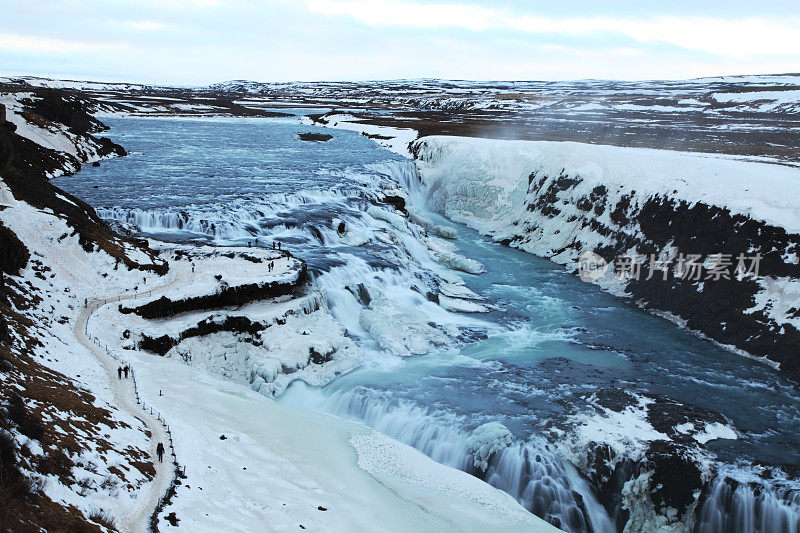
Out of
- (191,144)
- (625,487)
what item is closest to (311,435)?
(625,487)

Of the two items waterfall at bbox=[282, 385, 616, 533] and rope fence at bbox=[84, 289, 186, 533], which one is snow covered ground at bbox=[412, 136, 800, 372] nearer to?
waterfall at bbox=[282, 385, 616, 533]

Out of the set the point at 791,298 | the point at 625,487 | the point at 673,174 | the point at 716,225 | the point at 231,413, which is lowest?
the point at 625,487

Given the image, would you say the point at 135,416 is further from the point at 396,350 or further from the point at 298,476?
the point at 396,350

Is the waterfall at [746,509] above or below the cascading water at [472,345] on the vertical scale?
below

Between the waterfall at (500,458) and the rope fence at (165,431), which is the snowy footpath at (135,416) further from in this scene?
the waterfall at (500,458)

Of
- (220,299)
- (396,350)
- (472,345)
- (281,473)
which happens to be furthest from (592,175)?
(281,473)

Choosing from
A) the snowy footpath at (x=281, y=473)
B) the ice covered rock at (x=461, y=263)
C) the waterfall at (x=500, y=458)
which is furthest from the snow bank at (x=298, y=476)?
the ice covered rock at (x=461, y=263)

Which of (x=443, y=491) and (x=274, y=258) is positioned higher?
(x=274, y=258)

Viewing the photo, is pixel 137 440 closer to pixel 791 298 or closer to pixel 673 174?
pixel 791 298
